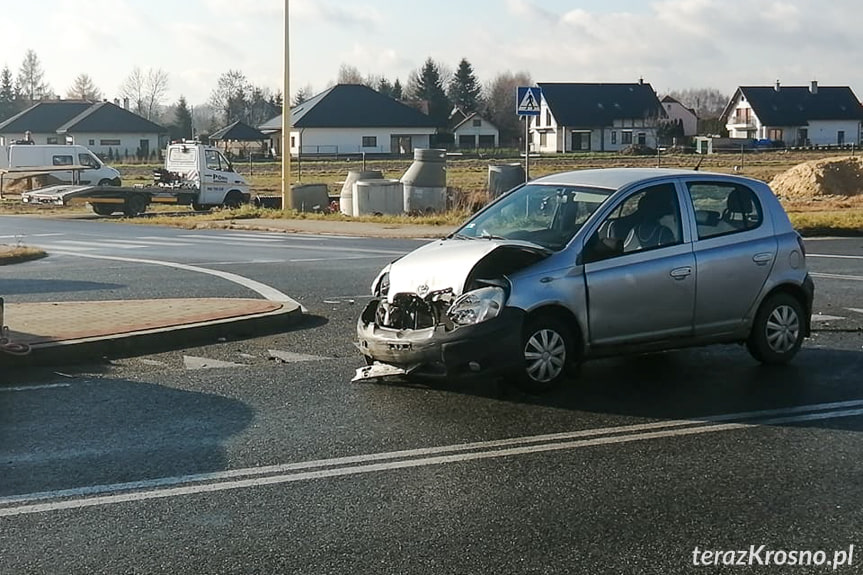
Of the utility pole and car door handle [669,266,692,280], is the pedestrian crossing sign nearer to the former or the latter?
the utility pole

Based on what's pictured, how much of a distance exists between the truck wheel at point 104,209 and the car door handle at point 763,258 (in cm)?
3069

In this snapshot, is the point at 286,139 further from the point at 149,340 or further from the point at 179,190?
the point at 149,340

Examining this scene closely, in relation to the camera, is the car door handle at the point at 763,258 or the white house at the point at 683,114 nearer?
the car door handle at the point at 763,258

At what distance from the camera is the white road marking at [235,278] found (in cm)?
1461

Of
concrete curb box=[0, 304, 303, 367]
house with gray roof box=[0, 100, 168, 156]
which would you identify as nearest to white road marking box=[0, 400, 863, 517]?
concrete curb box=[0, 304, 303, 367]

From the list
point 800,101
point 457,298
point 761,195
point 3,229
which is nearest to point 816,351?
point 761,195

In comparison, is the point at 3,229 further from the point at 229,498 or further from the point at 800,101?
the point at 800,101

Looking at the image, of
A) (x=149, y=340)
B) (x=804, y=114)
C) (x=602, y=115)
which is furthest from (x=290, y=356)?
(x=804, y=114)

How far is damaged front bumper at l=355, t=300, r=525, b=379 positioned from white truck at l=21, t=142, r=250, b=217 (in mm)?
30357

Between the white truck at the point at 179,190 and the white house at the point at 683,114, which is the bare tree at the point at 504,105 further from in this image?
the white truck at the point at 179,190

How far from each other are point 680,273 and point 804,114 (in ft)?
381

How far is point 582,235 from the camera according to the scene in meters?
→ 8.88

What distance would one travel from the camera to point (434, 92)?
435ft

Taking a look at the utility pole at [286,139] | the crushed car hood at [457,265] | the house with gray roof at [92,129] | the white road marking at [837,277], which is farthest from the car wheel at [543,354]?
the house with gray roof at [92,129]
